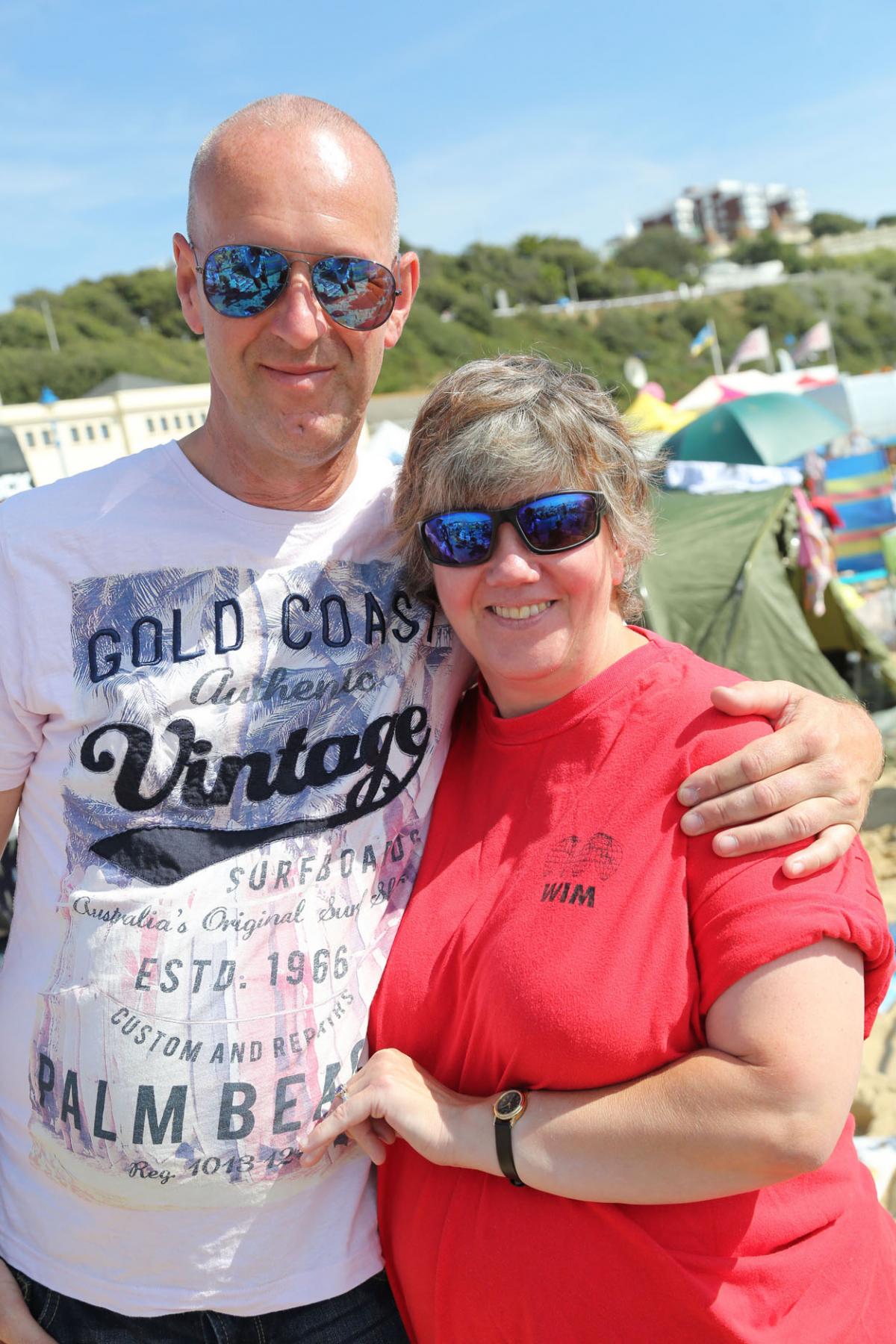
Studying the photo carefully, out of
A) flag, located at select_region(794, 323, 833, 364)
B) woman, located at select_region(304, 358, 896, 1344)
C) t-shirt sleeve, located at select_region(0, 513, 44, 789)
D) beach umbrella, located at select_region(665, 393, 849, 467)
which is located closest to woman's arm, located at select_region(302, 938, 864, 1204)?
woman, located at select_region(304, 358, 896, 1344)

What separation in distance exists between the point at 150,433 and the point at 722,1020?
89.3 ft

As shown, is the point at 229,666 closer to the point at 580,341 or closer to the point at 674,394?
the point at 674,394

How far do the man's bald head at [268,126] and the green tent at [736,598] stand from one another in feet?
18.0

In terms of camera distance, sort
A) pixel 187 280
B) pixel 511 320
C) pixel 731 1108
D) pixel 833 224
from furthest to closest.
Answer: pixel 833 224
pixel 511 320
pixel 187 280
pixel 731 1108

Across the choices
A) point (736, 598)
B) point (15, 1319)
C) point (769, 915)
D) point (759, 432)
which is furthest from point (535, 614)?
point (759, 432)

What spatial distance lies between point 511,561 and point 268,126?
0.76m

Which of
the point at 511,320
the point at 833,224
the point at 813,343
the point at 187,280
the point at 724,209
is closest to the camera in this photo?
the point at 187,280

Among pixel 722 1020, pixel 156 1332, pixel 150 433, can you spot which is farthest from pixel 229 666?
pixel 150 433

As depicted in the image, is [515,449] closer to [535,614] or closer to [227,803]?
[535,614]

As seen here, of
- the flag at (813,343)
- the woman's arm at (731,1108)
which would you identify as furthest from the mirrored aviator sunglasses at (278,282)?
the flag at (813,343)

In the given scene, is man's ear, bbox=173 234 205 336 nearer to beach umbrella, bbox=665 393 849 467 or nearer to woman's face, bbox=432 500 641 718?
woman's face, bbox=432 500 641 718

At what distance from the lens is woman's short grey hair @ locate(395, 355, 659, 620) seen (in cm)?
155

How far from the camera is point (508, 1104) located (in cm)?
136

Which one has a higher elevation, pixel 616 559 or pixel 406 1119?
pixel 616 559
